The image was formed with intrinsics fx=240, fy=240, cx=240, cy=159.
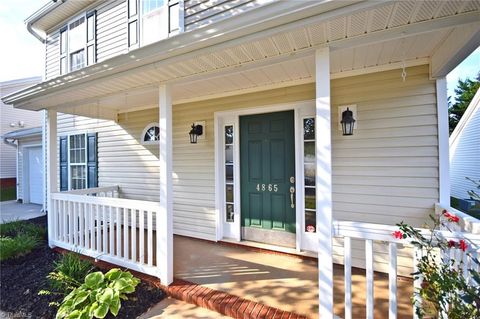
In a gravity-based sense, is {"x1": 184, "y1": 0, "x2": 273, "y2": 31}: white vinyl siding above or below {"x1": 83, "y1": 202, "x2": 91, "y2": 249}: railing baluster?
above

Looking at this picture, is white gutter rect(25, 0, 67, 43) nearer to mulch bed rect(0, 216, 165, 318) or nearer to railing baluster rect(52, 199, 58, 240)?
railing baluster rect(52, 199, 58, 240)

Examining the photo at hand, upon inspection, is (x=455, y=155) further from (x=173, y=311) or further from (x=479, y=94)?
(x=173, y=311)

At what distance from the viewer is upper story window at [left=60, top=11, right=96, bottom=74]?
597cm

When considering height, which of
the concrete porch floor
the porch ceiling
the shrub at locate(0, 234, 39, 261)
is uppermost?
the porch ceiling

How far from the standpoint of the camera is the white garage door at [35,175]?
342 inches

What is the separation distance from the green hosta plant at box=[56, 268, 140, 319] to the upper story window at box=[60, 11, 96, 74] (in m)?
5.49

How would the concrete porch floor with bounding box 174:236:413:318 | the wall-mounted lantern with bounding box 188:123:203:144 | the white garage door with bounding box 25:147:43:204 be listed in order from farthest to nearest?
the white garage door with bounding box 25:147:43:204, the wall-mounted lantern with bounding box 188:123:203:144, the concrete porch floor with bounding box 174:236:413:318

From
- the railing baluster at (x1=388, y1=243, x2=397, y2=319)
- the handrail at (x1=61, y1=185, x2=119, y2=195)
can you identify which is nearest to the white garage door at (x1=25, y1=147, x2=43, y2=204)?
the handrail at (x1=61, y1=185, x2=119, y2=195)

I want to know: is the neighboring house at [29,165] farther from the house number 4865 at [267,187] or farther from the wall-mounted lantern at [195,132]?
the house number 4865 at [267,187]

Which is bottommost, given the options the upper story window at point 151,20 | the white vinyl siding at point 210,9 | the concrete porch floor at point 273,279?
the concrete porch floor at point 273,279

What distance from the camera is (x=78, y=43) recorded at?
622cm

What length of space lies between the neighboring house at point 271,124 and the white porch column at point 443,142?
1cm

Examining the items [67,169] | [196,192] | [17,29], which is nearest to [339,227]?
[196,192]

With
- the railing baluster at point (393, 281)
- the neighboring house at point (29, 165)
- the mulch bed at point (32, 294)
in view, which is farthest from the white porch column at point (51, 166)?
the neighboring house at point (29, 165)
